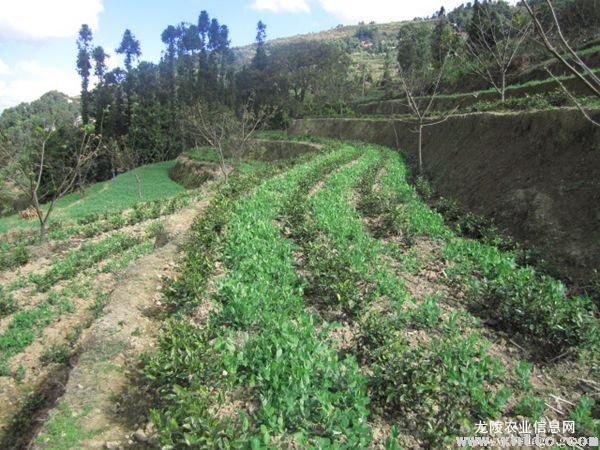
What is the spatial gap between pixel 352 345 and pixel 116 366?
3484mm

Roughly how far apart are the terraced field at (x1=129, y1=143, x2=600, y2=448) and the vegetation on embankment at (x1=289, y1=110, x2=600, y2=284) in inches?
63.1

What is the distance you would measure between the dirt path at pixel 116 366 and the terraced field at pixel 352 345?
34cm

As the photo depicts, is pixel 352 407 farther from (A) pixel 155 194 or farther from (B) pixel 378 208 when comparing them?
(A) pixel 155 194

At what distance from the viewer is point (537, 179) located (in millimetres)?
12047

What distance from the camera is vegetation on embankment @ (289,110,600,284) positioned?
9562 millimetres

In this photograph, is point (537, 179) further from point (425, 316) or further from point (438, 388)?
point (438, 388)

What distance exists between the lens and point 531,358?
19.4 feet

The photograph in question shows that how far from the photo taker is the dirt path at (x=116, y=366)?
4309 mm

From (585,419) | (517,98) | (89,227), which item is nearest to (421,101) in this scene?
(517,98)

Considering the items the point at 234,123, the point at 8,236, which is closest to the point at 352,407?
the point at 8,236

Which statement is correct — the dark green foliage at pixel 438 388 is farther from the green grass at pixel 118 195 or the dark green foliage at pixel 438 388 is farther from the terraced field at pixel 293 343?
the green grass at pixel 118 195

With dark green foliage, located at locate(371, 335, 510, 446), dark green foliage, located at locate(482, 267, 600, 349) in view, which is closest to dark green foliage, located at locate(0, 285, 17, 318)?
dark green foliage, located at locate(371, 335, 510, 446)

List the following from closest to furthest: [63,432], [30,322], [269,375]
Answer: [63,432] < [269,375] < [30,322]

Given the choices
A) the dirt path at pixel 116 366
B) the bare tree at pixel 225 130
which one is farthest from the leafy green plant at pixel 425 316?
the bare tree at pixel 225 130
